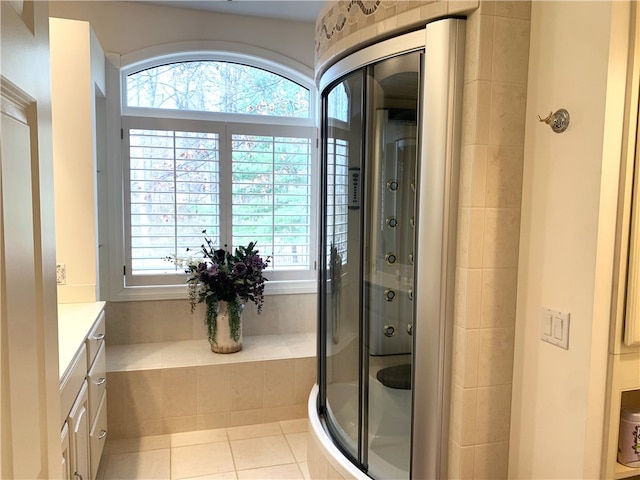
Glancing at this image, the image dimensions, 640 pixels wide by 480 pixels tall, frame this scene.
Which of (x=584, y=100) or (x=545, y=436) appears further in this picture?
(x=545, y=436)

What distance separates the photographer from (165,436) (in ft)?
9.34

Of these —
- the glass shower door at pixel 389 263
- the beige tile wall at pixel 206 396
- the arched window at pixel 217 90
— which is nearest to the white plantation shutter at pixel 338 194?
the glass shower door at pixel 389 263

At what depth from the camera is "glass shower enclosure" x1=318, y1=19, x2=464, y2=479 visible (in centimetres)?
161

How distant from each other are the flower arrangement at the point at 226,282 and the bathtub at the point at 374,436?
90 centimetres

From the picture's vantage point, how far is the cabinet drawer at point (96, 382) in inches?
84.2

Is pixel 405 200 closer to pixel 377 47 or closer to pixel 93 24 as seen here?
pixel 377 47

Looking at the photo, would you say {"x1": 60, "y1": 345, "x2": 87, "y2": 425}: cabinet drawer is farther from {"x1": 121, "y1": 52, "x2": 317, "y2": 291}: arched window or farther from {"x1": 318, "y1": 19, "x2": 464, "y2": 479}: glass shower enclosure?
{"x1": 121, "y1": 52, "x2": 317, "y2": 291}: arched window

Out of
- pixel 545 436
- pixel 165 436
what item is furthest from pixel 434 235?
pixel 165 436

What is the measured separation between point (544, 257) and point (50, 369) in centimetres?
135

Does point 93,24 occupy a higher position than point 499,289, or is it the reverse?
point 93,24

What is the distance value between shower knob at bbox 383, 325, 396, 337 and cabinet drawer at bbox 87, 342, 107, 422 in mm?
1311

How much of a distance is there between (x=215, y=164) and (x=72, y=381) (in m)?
1.87

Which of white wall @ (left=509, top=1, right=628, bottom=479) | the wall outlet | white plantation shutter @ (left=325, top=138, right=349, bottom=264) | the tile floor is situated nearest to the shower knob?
white plantation shutter @ (left=325, top=138, right=349, bottom=264)

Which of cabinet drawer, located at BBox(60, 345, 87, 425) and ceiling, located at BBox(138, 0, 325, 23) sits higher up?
ceiling, located at BBox(138, 0, 325, 23)
